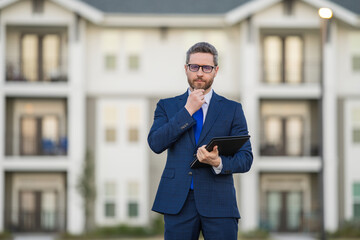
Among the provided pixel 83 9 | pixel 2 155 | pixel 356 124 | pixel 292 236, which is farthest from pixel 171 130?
pixel 356 124

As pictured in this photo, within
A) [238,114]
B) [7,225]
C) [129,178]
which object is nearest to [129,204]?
[129,178]

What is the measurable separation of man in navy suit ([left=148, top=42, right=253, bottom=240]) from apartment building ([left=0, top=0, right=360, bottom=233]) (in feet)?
84.1

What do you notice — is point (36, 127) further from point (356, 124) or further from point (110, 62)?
point (356, 124)

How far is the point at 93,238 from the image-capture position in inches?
1145

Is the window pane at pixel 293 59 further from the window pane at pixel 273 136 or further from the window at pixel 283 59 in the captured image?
the window pane at pixel 273 136

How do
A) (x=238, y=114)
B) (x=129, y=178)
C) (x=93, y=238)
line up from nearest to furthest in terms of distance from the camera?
(x=238, y=114) < (x=93, y=238) < (x=129, y=178)

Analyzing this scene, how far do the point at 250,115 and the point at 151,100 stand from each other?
437 centimetres

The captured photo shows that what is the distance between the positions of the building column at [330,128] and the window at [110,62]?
9038mm

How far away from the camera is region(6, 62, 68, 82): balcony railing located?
99.8 feet

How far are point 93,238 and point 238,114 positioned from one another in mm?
24965

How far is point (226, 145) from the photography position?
462 centimetres

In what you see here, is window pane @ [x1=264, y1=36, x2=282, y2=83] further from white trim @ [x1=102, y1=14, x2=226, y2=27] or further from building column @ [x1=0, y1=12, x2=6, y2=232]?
building column @ [x1=0, y1=12, x2=6, y2=232]

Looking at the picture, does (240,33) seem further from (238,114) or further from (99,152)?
(238,114)

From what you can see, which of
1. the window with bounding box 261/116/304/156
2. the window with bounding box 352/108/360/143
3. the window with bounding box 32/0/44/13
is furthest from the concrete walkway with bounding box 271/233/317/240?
the window with bounding box 32/0/44/13
